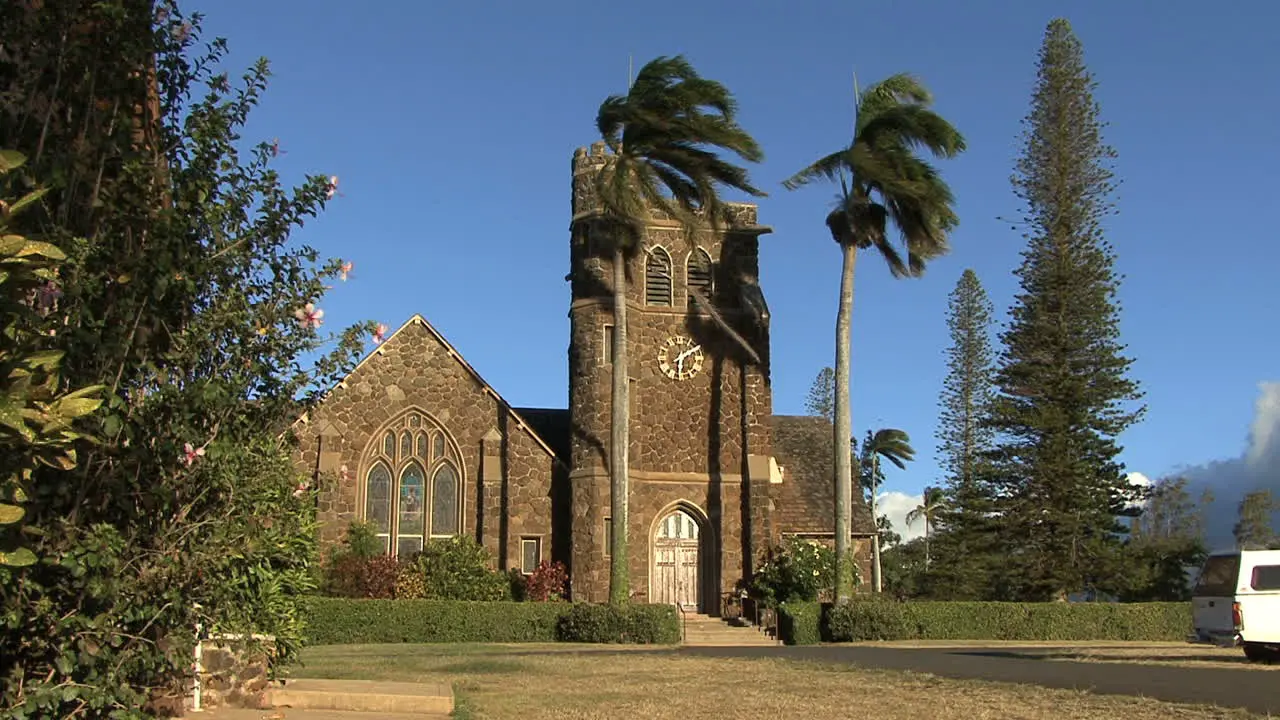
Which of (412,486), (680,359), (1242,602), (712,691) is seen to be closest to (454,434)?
(412,486)

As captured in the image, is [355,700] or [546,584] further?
[546,584]

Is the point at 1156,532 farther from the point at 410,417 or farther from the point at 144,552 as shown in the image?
the point at 144,552

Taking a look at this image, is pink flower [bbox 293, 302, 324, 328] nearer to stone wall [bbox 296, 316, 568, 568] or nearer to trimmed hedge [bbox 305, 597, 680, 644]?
trimmed hedge [bbox 305, 597, 680, 644]

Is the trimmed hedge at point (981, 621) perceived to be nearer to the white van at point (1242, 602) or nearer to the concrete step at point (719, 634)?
the concrete step at point (719, 634)

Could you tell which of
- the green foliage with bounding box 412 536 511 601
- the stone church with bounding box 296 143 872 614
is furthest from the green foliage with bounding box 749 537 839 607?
the green foliage with bounding box 412 536 511 601

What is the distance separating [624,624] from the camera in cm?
2844

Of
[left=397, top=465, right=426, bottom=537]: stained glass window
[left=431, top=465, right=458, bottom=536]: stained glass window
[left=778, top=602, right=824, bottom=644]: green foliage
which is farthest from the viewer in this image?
[left=431, top=465, right=458, bottom=536]: stained glass window

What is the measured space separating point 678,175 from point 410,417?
371 inches

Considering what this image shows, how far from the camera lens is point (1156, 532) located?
207ft

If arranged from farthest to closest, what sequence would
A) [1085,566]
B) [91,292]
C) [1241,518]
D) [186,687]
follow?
[1241,518], [1085,566], [186,687], [91,292]

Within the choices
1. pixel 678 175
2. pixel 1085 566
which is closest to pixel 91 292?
pixel 678 175

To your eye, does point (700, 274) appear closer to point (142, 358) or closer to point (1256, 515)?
point (142, 358)

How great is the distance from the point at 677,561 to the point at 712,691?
19377 mm

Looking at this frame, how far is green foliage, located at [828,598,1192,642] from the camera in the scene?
95.7ft
